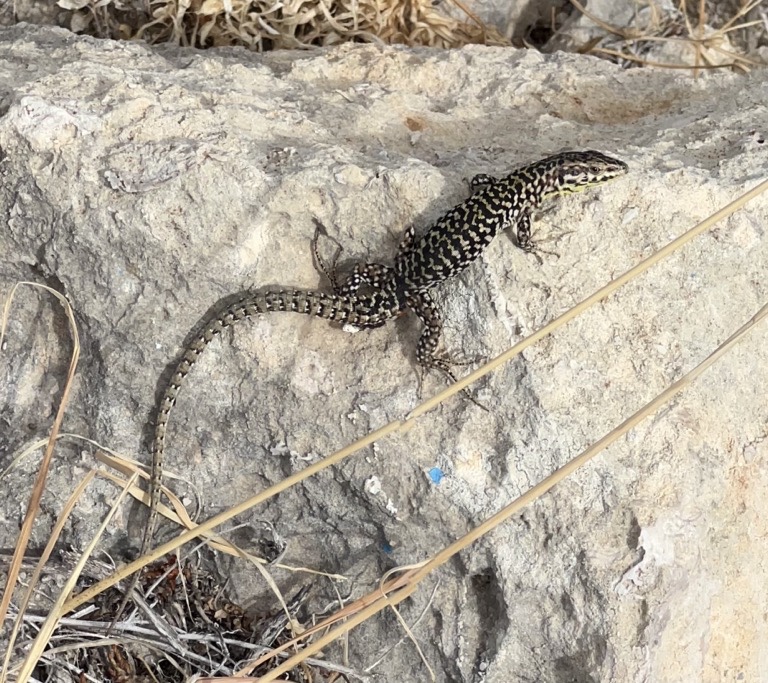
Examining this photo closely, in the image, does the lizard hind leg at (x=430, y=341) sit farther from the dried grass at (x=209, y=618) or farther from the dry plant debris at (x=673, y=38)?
the dry plant debris at (x=673, y=38)

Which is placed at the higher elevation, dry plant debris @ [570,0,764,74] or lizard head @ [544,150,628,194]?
dry plant debris @ [570,0,764,74]

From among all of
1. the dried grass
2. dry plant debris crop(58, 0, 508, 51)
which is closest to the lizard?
the dried grass

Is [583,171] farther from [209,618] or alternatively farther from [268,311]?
[209,618]

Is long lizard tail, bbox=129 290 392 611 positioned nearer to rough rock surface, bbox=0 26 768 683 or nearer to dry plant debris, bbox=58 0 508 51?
rough rock surface, bbox=0 26 768 683

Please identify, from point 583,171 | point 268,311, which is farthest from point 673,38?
point 268,311

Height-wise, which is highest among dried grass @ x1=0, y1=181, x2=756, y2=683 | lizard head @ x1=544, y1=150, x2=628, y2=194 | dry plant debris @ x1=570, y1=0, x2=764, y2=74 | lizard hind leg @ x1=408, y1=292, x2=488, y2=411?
dry plant debris @ x1=570, y1=0, x2=764, y2=74

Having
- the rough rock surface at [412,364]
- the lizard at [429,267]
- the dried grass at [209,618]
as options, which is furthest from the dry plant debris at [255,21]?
the dried grass at [209,618]

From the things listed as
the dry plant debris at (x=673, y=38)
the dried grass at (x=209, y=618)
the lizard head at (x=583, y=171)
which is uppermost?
the dry plant debris at (x=673, y=38)
